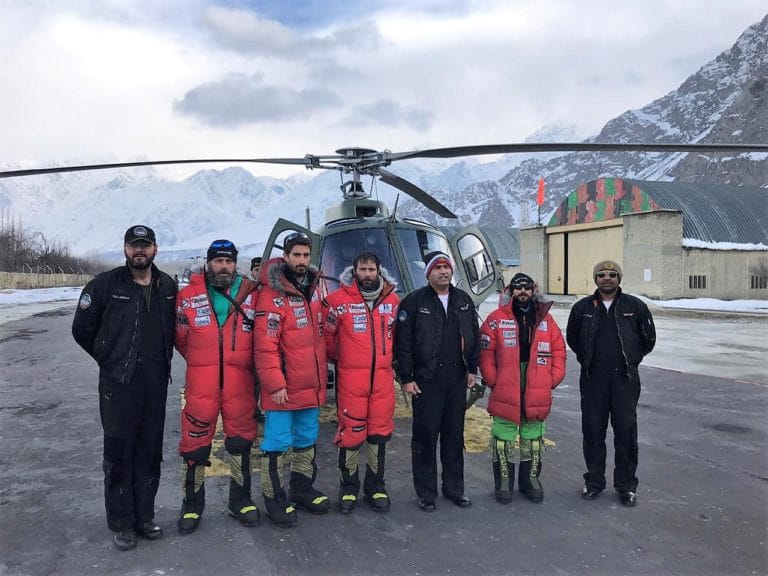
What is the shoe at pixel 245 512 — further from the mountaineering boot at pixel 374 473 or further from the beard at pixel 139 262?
the beard at pixel 139 262

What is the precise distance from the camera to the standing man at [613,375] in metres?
3.86

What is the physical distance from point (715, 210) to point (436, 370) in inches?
1150

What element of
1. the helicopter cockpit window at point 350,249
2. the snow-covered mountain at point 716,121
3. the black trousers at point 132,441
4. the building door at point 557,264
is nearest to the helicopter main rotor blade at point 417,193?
the helicopter cockpit window at point 350,249

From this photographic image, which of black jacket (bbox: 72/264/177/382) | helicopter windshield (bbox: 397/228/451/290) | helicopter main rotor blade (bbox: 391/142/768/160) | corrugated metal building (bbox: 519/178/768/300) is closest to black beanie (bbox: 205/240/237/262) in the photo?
black jacket (bbox: 72/264/177/382)

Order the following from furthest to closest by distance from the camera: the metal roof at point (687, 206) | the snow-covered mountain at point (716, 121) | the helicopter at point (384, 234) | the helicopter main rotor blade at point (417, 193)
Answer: the snow-covered mountain at point (716, 121)
the metal roof at point (687, 206)
the helicopter main rotor blade at point (417, 193)
the helicopter at point (384, 234)

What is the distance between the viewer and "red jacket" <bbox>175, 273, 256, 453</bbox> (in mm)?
3383

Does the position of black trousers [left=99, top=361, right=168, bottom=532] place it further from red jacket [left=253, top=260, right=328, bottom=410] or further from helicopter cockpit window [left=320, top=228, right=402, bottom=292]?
helicopter cockpit window [left=320, top=228, right=402, bottom=292]

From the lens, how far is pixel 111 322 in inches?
127

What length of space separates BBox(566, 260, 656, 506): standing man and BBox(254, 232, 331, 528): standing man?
1.89 m

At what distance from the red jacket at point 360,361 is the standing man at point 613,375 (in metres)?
1.44

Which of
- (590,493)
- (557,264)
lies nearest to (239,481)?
(590,493)

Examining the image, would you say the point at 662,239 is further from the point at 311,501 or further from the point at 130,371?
the point at 130,371

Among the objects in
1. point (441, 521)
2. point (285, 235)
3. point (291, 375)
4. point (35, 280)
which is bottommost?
point (441, 521)

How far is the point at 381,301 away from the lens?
3.81 metres
